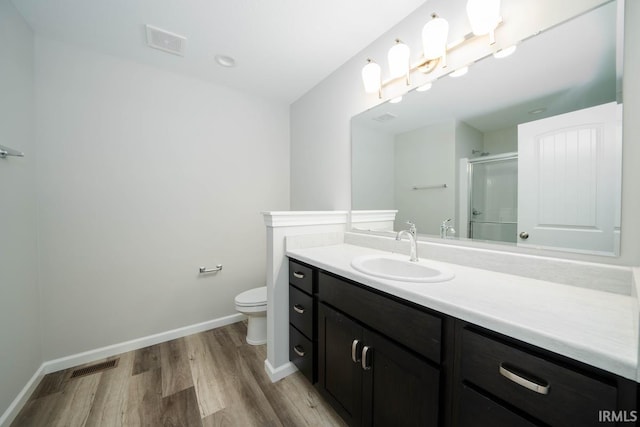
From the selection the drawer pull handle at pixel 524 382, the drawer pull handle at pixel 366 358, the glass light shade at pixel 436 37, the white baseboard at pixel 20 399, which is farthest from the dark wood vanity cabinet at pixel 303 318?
the white baseboard at pixel 20 399

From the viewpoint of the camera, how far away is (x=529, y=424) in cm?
57

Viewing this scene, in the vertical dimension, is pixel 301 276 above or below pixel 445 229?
below

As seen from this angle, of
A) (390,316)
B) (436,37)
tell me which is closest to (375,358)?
(390,316)

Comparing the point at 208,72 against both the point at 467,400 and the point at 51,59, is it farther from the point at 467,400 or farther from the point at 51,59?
the point at 467,400

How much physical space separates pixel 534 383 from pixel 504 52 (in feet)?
4.27

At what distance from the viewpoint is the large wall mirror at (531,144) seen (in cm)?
85

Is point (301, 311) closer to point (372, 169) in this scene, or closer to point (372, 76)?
point (372, 169)

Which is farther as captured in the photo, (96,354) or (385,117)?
(96,354)

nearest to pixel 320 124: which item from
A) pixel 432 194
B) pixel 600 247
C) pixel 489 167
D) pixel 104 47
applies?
pixel 432 194

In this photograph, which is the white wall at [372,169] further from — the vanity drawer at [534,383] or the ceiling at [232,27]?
the vanity drawer at [534,383]

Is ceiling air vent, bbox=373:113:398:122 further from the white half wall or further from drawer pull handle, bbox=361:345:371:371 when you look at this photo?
drawer pull handle, bbox=361:345:371:371

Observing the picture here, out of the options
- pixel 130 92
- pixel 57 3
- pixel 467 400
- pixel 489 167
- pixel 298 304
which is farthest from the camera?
pixel 130 92

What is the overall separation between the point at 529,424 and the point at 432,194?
1.07 metres

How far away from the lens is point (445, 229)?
4.35ft
